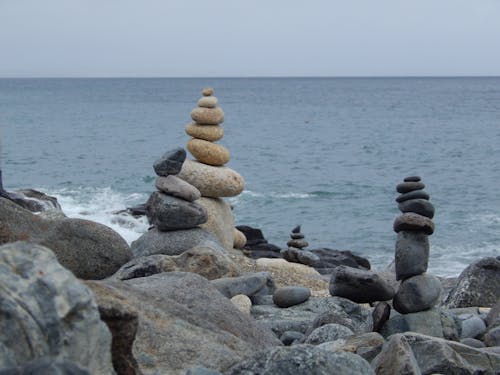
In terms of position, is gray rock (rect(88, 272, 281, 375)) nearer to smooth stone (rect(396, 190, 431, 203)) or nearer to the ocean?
smooth stone (rect(396, 190, 431, 203))

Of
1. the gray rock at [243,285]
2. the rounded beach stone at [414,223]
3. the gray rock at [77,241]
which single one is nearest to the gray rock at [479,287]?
the gray rock at [243,285]

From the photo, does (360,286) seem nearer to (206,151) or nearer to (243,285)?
(243,285)

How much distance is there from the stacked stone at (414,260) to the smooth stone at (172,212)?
14.1ft

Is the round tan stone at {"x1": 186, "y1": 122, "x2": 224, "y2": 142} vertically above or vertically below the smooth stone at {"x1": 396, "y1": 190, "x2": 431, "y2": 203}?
below

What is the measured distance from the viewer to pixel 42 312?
117 inches

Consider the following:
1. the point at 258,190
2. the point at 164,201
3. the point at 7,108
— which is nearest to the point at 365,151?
the point at 258,190

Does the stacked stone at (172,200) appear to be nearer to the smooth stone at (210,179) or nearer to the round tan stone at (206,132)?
the smooth stone at (210,179)

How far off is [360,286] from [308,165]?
28.2 metres

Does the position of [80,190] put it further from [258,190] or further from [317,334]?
[317,334]

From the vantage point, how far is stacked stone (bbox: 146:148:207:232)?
1175 cm

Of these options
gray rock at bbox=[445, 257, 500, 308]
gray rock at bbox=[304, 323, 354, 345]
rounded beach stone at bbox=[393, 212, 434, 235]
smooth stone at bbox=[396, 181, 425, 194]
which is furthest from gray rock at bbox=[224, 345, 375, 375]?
gray rock at bbox=[445, 257, 500, 308]

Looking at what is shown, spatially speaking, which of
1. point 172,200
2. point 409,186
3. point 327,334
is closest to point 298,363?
point 327,334

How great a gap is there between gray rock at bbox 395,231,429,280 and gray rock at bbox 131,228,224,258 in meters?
4.04

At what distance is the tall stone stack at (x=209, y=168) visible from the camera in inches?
522
